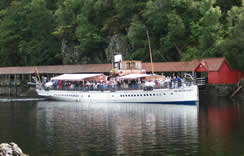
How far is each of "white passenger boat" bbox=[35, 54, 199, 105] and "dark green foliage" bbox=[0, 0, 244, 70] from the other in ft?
47.2

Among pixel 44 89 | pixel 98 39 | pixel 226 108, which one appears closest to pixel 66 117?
pixel 226 108

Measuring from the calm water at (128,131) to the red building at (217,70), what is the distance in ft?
58.0

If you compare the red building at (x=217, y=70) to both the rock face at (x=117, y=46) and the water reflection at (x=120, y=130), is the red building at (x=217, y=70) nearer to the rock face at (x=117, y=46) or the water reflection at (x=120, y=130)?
the water reflection at (x=120, y=130)

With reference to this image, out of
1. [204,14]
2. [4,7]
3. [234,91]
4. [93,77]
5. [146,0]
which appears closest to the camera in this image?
[234,91]

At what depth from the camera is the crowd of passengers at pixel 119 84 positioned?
62.4m

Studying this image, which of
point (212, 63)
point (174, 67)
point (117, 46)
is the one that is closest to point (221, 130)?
point (212, 63)

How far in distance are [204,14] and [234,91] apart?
17593 millimetres

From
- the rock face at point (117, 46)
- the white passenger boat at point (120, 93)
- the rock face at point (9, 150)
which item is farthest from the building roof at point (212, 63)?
the rock face at point (9, 150)

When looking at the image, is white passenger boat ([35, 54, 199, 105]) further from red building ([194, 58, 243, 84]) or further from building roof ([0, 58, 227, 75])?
red building ([194, 58, 243, 84])

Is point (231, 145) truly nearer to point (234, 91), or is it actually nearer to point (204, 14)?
point (234, 91)

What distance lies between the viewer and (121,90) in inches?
2623

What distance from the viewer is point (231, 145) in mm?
30109

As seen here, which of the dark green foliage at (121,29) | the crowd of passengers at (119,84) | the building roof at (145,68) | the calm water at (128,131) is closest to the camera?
the calm water at (128,131)

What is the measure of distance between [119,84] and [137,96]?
5344mm
